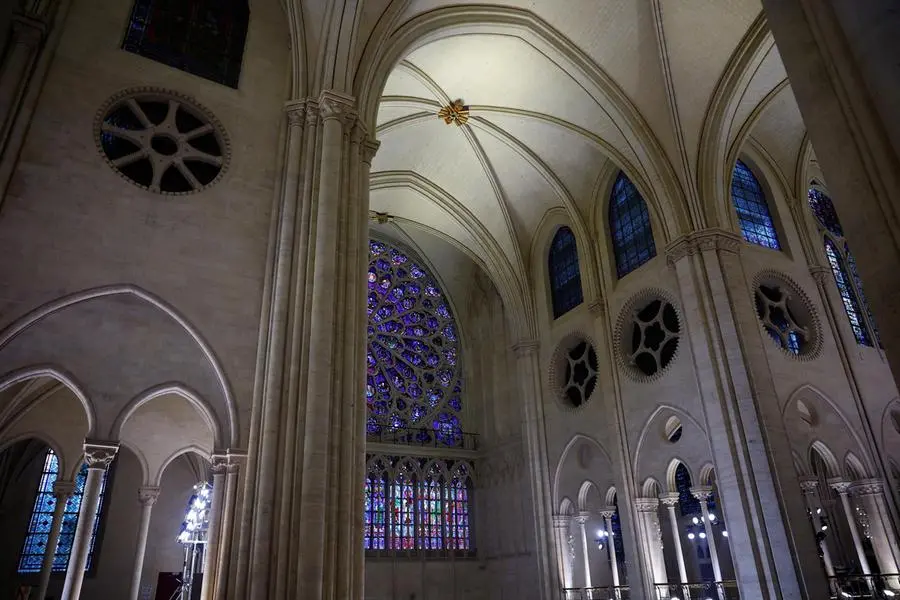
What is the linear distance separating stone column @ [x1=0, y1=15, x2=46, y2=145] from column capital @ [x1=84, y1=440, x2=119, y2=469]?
11.9ft

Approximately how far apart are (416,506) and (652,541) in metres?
7.11

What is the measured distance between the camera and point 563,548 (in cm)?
1552

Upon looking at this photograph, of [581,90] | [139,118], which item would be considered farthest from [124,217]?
[581,90]

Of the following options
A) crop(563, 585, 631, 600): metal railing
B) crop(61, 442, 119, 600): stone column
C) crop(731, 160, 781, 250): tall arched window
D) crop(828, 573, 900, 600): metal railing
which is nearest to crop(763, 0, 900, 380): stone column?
crop(61, 442, 119, 600): stone column

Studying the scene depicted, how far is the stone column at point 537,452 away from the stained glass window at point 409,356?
3202 millimetres

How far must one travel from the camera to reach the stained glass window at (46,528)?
536 inches

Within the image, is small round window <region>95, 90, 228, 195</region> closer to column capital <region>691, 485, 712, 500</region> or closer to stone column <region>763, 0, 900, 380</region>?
stone column <region>763, 0, 900, 380</region>

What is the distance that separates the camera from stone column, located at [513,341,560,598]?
1541 centimetres

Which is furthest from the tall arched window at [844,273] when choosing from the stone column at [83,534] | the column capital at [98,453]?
the stone column at [83,534]

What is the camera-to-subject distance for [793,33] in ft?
11.9

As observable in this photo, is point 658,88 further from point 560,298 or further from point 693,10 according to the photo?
point 560,298

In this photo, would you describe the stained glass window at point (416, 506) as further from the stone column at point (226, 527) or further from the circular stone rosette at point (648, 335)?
the stone column at point (226, 527)

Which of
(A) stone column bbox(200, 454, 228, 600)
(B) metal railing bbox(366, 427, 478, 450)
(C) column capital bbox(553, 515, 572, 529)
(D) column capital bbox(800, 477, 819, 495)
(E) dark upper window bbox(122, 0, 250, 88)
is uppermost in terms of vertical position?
(E) dark upper window bbox(122, 0, 250, 88)

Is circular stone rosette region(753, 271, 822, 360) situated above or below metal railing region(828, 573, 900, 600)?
above
